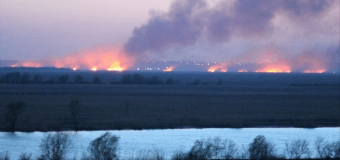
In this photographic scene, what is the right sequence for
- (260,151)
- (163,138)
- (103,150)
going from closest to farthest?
(103,150)
(260,151)
(163,138)

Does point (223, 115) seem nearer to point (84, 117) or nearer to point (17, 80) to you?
point (84, 117)

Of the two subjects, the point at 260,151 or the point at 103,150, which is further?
the point at 260,151

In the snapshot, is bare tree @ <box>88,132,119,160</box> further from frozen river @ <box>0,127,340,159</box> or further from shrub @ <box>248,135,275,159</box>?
shrub @ <box>248,135,275,159</box>

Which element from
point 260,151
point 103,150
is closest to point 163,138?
point 103,150

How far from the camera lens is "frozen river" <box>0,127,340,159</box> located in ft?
51.9

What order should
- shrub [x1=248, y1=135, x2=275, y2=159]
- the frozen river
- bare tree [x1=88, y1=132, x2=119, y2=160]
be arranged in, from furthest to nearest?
the frozen river < shrub [x1=248, y1=135, x2=275, y2=159] < bare tree [x1=88, y1=132, x2=119, y2=160]

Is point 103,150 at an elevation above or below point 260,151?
above

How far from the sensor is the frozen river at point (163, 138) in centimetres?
1582

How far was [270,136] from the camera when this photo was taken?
19469 mm

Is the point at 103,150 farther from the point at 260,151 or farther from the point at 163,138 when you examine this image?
the point at 163,138

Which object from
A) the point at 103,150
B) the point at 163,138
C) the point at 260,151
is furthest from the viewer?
the point at 163,138

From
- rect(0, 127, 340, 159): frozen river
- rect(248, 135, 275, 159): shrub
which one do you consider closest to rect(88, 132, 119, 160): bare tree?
rect(0, 127, 340, 159): frozen river

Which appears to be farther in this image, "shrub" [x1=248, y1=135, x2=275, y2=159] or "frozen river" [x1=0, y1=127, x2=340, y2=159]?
"frozen river" [x1=0, y1=127, x2=340, y2=159]

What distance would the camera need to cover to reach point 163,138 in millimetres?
18719
